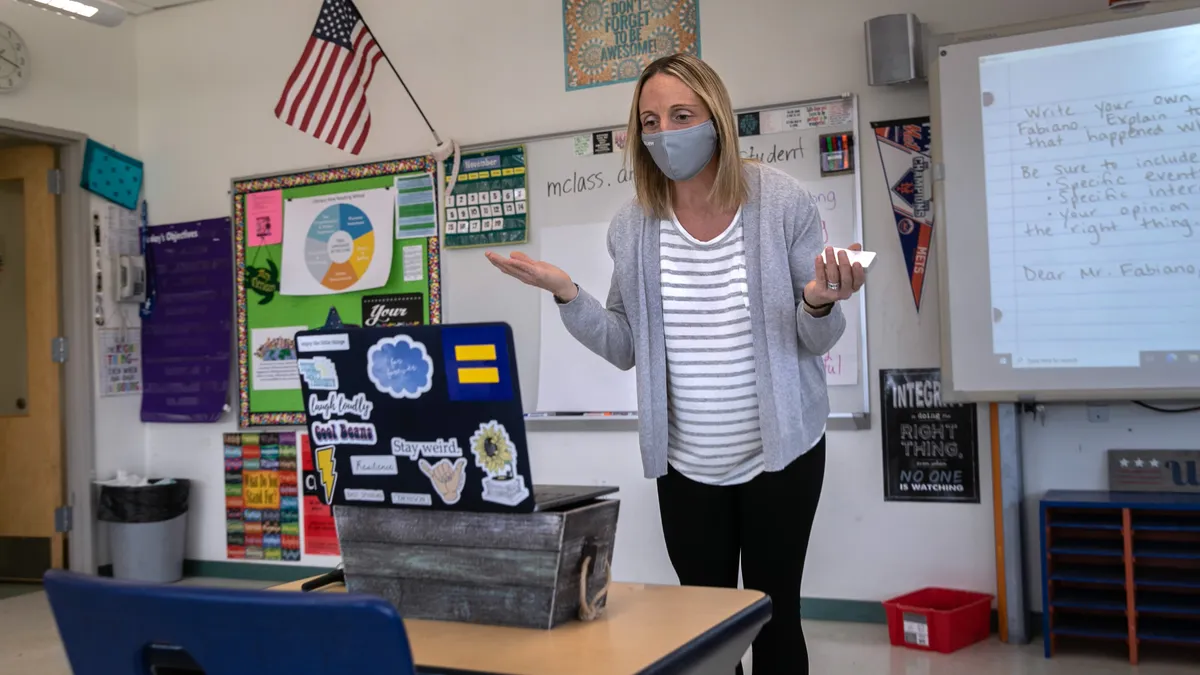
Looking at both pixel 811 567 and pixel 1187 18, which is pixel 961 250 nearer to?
pixel 1187 18

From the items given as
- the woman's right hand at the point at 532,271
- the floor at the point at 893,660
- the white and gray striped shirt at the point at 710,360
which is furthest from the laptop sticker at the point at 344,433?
the floor at the point at 893,660

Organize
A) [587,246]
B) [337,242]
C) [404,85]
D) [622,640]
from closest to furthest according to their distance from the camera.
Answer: [622,640] → [587,246] → [404,85] → [337,242]

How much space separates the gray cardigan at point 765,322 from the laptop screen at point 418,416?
49 centimetres

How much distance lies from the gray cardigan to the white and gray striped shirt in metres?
0.02

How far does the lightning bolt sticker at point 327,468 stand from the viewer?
1195 mm

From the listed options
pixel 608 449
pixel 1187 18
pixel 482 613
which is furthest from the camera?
pixel 608 449

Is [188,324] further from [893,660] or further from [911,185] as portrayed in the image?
[893,660]

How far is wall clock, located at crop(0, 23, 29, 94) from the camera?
4.63 m

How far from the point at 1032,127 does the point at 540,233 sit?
1.90m

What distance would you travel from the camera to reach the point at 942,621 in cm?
330

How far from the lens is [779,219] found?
5.52 feet

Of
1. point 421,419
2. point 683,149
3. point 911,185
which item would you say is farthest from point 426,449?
point 911,185

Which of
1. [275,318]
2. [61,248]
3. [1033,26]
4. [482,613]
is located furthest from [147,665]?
[61,248]

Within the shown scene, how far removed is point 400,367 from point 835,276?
0.66 meters
